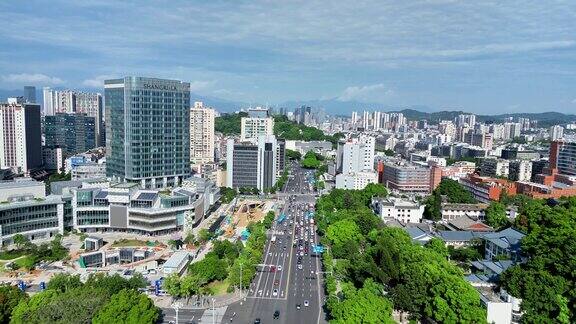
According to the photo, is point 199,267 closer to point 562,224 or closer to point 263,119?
point 562,224

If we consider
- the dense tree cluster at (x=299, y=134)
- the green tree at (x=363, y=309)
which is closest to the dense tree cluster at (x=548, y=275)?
the green tree at (x=363, y=309)

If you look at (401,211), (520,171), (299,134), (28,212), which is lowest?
(401,211)

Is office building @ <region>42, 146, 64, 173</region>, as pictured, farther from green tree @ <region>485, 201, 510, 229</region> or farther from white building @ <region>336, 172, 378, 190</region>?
green tree @ <region>485, 201, 510, 229</region>

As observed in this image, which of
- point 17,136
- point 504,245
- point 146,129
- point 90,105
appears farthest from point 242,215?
point 90,105

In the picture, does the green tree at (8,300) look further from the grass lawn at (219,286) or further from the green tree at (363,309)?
the green tree at (363,309)

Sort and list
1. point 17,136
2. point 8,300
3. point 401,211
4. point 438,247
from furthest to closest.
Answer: point 17,136
point 401,211
point 438,247
point 8,300

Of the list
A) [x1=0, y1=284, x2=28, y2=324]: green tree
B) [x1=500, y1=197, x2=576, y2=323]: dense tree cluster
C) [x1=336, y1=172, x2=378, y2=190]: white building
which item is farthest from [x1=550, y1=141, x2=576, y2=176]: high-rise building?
[x1=0, y1=284, x2=28, y2=324]: green tree

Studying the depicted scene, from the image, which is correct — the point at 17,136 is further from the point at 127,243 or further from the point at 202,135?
the point at 127,243

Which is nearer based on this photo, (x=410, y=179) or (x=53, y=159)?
(x=410, y=179)
